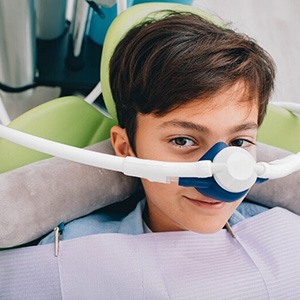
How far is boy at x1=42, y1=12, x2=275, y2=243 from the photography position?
771mm

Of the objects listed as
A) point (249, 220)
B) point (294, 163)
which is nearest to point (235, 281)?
point (249, 220)

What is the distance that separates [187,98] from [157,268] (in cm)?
30

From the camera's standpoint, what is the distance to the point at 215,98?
77cm

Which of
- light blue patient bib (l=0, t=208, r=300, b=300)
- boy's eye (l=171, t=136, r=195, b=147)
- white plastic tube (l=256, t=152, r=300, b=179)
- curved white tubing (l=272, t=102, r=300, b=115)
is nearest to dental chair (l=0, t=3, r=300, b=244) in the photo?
curved white tubing (l=272, t=102, r=300, b=115)

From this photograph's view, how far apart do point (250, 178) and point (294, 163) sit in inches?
3.6

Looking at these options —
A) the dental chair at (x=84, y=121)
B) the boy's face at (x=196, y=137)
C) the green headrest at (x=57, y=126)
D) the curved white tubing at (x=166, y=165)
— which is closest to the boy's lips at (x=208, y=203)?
the boy's face at (x=196, y=137)

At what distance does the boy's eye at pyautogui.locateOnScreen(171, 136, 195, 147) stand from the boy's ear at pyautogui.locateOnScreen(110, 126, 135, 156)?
0.13m

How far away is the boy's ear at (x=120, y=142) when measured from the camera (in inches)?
35.5

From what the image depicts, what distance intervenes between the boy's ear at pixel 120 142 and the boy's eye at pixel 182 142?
0.42ft

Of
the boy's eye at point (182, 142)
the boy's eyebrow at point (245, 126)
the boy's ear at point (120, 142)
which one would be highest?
the boy's eyebrow at point (245, 126)

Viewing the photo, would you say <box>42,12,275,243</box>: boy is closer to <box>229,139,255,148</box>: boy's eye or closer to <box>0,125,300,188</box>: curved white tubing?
<box>229,139,255,148</box>: boy's eye

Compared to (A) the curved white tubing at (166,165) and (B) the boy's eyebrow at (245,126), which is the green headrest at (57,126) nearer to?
(A) the curved white tubing at (166,165)

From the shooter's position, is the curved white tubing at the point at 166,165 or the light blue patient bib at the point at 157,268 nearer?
the curved white tubing at the point at 166,165

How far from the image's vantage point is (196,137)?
2.53ft
